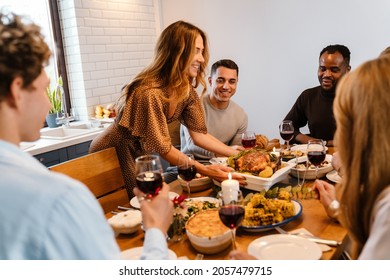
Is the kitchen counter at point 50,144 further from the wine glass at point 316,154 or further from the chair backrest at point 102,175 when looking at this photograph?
the wine glass at point 316,154

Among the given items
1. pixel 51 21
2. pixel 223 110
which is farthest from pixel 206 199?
pixel 51 21

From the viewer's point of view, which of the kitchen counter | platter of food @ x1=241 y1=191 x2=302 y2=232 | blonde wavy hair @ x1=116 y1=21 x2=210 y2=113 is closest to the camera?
platter of food @ x1=241 y1=191 x2=302 y2=232

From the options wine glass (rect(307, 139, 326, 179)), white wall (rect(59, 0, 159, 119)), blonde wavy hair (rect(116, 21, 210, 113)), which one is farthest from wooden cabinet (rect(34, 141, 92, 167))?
wine glass (rect(307, 139, 326, 179))

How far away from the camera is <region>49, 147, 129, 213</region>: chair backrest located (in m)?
1.54

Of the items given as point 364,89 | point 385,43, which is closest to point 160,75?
point 364,89

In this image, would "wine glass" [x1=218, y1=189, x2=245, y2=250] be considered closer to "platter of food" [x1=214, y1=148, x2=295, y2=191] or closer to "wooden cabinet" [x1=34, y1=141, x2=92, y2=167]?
"platter of food" [x1=214, y1=148, x2=295, y2=191]

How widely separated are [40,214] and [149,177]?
0.52m

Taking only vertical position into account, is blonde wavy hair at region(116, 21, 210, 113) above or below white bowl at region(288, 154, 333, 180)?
above

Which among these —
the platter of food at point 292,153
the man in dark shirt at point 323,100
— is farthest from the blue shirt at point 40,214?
the man in dark shirt at point 323,100

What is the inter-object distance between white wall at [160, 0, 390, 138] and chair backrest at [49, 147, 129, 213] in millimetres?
2231

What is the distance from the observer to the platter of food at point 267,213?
1.14m

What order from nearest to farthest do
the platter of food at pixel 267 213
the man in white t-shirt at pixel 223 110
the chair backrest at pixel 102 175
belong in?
the platter of food at pixel 267 213
the chair backrest at pixel 102 175
the man in white t-shirt at pixel 223 110

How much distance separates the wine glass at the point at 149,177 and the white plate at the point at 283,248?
0.32 metres
